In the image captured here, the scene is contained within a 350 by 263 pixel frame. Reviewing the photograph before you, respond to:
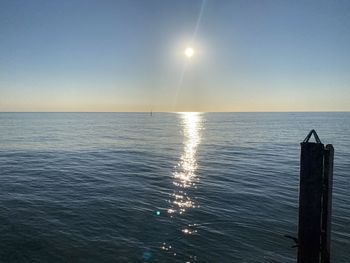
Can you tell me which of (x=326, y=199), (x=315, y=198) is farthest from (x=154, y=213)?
(x=326, y=199)

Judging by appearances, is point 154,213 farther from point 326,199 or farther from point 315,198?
point 326,199

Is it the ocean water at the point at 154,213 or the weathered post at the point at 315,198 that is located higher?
the weathered post at the point at 315,198

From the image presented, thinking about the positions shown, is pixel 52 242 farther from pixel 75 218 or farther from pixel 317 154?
pixel 317 154

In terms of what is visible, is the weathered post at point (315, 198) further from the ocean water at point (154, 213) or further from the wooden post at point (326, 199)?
the ocean water at point (154, 213)

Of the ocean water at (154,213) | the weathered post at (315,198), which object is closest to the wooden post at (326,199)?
the weathered post at (315,198)

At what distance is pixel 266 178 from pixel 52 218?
63.5ft

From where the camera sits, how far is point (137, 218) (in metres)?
17.6

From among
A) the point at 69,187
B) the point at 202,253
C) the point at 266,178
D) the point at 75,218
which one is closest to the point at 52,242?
the point at 75,218

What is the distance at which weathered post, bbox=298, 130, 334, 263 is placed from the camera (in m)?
8.38

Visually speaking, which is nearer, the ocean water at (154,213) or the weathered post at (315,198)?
the weathered post at (315,198)

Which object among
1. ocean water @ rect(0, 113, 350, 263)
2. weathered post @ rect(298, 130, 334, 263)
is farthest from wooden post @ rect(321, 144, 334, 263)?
ocean water @ rect(0, 113, 350, 263)

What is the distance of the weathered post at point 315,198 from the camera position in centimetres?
838

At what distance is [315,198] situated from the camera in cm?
849

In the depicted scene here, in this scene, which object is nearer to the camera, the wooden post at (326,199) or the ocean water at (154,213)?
the wooden post at (326,199)
